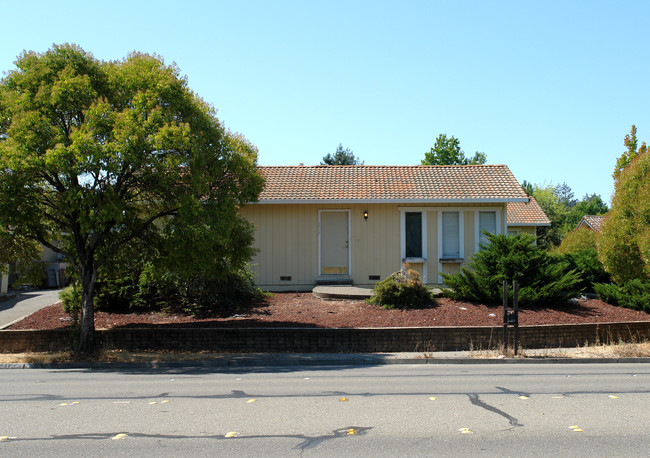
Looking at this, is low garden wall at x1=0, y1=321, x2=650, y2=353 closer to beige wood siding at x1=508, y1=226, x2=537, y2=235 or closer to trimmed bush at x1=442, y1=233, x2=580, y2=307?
trimmed bush at x1=442, y1=233, x2=580, y2=307

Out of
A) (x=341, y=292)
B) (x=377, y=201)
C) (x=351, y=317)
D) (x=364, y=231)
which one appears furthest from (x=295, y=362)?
(x=377, y=201)

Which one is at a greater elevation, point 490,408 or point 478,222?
point 478,222

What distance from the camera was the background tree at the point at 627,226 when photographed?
14953mm

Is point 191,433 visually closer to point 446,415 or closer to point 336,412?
point 336,412

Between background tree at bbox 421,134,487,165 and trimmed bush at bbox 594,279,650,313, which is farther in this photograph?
background tree at bbox 421,134,487,165

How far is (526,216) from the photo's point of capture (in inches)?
1243

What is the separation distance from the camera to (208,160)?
1374 cm

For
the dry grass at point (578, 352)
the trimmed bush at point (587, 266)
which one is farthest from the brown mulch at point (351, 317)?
the trimmed bush at point (587, 266)

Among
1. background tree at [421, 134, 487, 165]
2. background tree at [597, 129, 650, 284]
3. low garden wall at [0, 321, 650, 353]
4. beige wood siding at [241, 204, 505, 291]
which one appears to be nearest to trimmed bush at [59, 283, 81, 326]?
low garden wall at [0, 321, 650, 353]

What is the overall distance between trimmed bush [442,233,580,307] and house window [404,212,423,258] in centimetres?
303

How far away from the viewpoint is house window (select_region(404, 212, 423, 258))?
20.3 meters

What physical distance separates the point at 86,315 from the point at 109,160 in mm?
4008

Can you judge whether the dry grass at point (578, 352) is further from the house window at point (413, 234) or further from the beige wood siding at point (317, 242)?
the house window at point (413, 234)

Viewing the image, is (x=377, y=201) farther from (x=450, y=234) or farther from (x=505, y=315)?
(x=505, y=315)
